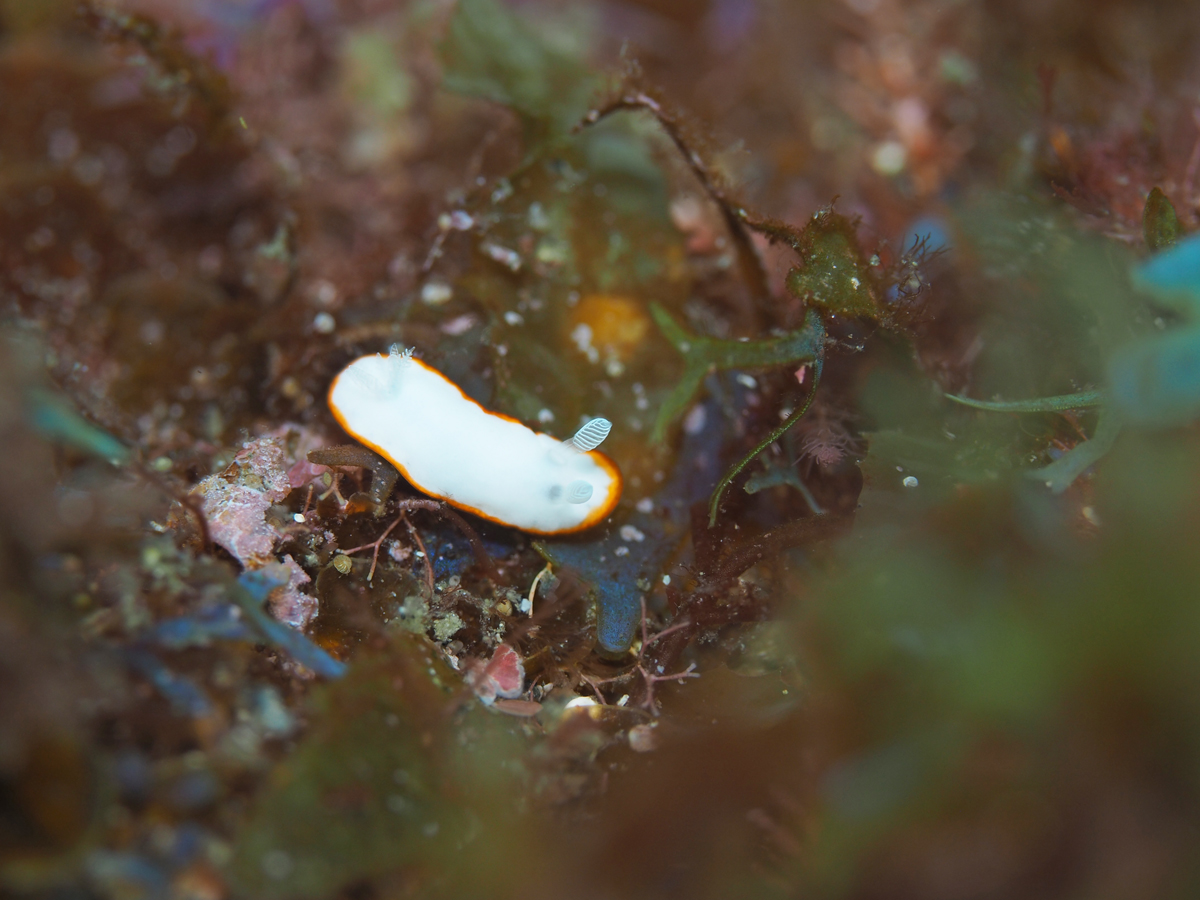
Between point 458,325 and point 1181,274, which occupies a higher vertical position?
point 1181,274

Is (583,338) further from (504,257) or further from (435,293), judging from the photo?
(435,293)

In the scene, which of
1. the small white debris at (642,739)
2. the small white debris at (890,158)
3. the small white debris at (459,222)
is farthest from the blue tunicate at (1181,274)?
the small white debris at (890,158)

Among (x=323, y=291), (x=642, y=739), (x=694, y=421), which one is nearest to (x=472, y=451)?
(x=694, y=421)

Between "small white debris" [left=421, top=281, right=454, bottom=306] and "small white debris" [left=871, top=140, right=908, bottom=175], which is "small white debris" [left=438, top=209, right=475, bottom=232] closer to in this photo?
"small white debris" [left=421, top=281, right=454, bottom=306]

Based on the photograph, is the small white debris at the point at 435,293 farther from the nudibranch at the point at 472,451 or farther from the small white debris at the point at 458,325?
the nudibranch at the point at 472,451

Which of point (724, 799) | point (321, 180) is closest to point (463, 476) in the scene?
point (724, 799)

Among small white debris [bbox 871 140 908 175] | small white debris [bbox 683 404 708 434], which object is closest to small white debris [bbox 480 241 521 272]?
small white debris [bbox 683 404 708 434]
